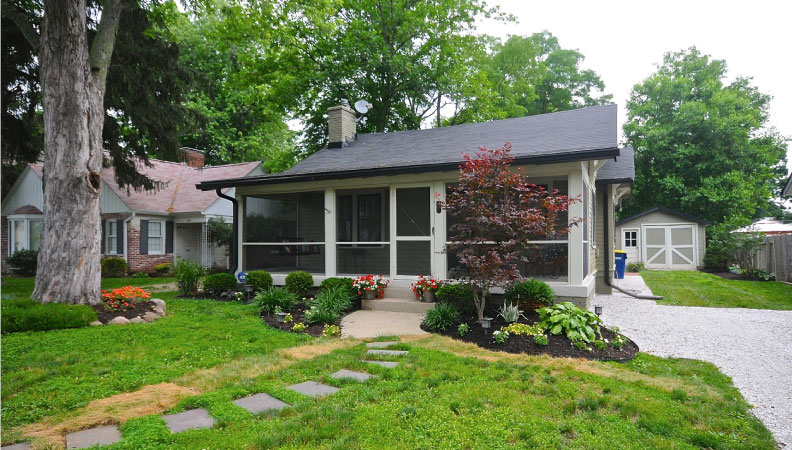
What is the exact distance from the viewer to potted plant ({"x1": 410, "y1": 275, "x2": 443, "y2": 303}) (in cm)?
789

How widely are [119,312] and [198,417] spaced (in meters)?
5.07

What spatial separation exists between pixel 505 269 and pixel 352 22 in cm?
1407

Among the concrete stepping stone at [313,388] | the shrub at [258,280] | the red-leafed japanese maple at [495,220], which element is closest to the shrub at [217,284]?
the shrub at [258,280]

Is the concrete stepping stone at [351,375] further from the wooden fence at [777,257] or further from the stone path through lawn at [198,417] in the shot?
the wooden fence at [777,257]

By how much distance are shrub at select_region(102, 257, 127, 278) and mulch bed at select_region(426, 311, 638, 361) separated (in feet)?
44.3

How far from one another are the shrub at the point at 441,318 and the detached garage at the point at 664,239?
664 inches

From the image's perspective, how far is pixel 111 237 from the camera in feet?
53.2

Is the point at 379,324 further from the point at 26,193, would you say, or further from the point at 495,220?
the point at 26,193

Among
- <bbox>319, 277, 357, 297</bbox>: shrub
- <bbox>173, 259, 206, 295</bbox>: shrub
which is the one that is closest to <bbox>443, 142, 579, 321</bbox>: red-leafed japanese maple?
<bbox>319, 277, 357, 297</bbox>: shrub

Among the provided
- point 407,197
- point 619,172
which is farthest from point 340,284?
point 619,172

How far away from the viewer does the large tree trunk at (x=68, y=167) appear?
24.3ft

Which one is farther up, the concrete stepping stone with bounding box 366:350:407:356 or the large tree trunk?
the large tree trunk

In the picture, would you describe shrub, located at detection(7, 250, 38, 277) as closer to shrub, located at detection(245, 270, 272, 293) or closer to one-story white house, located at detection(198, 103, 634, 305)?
one-story white house, located at detection(198, 103, 634, 305)

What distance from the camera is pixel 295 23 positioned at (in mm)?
17062
